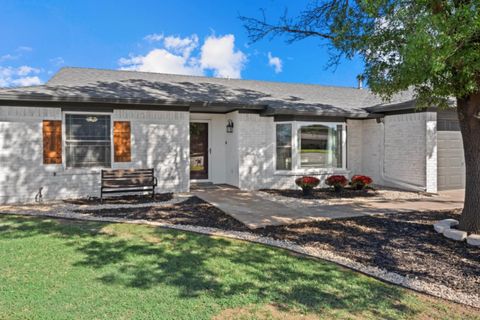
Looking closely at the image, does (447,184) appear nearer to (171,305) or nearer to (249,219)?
(249,219)

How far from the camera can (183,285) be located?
12.2 ft

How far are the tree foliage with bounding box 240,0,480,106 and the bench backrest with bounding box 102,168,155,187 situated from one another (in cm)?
544

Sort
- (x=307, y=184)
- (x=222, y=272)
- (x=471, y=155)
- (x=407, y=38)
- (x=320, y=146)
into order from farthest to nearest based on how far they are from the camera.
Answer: (x=320, y=146), (x=307, y=184), (x=471, y=155), (x=407, y=38), (x=222, y=272)

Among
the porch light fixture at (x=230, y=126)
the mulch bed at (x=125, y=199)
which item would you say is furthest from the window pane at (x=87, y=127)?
the porch light fixture at (x=230, y=126)

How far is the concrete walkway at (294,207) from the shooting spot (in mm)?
7215

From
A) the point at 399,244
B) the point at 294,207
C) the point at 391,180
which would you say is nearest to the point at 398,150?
the point at 391,180

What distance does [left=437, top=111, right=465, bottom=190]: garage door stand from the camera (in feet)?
37.3

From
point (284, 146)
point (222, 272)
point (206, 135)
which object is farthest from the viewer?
point (206, 135)

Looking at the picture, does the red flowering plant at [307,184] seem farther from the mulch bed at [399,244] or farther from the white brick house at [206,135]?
the mulch bed at [399,244]

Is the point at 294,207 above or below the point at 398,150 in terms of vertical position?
below

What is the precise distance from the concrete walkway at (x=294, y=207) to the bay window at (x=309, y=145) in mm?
2340

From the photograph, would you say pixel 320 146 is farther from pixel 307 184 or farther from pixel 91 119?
pixel 91 119

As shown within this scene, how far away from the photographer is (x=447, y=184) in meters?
11.6

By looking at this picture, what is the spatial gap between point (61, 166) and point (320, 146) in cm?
877
